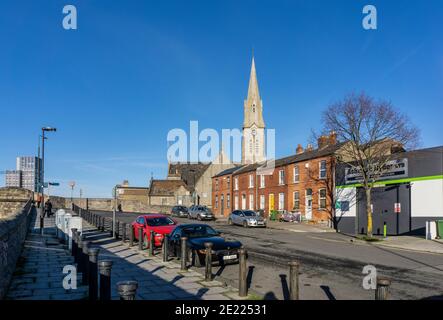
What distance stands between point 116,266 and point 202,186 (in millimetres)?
57875

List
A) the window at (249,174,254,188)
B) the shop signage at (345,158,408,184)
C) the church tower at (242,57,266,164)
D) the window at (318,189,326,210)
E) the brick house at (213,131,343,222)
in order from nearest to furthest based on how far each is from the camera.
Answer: the shop signage at (345,158,408,184), the brick house at (213,131,343,222), the window at (318,189,326,210), the window at (249,174,254,188), the church tower at (242,57,266,164)

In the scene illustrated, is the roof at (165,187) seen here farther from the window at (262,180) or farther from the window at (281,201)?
the window at (281,201)

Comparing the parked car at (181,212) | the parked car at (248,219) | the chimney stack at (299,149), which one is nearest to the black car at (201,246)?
the parked car at (248,219)

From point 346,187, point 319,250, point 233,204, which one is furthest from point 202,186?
point 319,250

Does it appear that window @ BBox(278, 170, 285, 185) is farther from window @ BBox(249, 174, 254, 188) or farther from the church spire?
the church spire

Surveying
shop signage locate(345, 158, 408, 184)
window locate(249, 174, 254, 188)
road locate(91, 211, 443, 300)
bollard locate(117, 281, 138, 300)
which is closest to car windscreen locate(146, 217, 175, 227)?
road locate(91, 211, 443, 300)

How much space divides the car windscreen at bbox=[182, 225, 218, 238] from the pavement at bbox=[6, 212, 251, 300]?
1256 mm

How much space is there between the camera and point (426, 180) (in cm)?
2280

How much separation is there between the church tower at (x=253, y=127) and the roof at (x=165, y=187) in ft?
51.8

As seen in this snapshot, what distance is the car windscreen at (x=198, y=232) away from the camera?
13594mm

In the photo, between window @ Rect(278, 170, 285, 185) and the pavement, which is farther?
window @ Rect(278, 170, 285, 185)

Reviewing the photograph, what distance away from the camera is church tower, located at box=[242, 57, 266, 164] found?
83.1m
